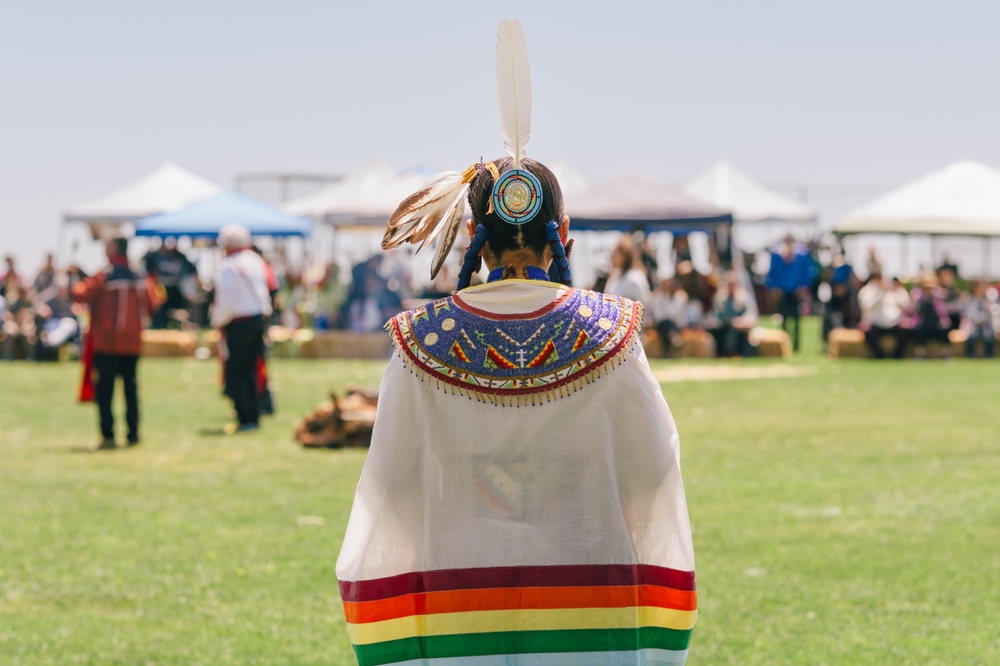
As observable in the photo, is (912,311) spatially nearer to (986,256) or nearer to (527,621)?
(986,256)

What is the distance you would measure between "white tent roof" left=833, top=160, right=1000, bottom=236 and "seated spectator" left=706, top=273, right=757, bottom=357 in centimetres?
336

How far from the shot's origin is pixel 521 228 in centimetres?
258

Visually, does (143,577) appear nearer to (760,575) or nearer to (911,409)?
(760,575)

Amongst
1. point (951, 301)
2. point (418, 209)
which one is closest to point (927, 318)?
point (951, 301)

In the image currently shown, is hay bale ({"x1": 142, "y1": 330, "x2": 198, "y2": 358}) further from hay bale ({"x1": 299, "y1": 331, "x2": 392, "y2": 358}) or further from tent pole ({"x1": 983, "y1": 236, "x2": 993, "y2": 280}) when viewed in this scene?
→ tent pole ({"x1": 983, "y1": 236, "x2": 993, "y2": 280})

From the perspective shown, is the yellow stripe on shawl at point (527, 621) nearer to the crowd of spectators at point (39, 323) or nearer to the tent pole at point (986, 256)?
the crowd of spectators at point (39, 323)

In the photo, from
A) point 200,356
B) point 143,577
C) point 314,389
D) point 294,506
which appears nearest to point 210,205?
point 200,356

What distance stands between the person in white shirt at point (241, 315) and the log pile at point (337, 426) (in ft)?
2.79

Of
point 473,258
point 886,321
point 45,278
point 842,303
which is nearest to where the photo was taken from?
point 473,258

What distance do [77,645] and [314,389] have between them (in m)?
9.72

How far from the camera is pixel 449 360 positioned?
8.27 feet

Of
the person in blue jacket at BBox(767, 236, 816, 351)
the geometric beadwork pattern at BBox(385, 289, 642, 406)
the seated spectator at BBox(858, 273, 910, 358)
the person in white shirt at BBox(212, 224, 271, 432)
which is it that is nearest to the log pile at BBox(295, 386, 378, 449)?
the person in white shirt at BBox(212, 224, 271, 432)

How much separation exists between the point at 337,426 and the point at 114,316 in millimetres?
1923

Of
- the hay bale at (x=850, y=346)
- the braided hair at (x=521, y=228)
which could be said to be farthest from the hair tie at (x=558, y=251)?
the hay bale at (x=850, y=346)
